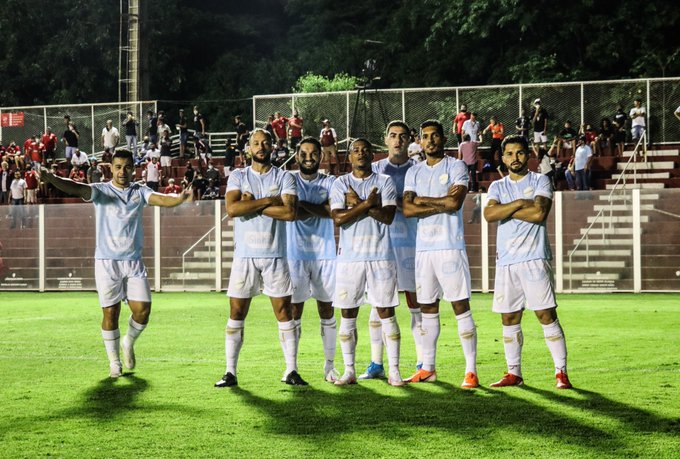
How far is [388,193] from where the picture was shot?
10.8m

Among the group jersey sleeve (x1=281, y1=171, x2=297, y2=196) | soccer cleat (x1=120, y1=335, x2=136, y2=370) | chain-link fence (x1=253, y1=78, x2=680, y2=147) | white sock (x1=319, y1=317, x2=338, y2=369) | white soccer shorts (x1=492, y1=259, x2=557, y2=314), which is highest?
chain-link fence (x1=253, y1=78, x2=680, y2=147)

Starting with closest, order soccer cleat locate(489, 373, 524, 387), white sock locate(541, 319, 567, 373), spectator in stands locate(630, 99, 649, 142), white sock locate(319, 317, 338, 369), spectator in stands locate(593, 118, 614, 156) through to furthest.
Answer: white sock locate(541, 319, 567, 373), soccer cleat locate(489, 373, 524, 387), white sock locate(319, 317, 338, 369), spectator in stands locate(630, 99, 649, 142), spectator in stands locate(593, 118, 614, 156)

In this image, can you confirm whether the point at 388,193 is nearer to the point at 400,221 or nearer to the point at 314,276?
the point at 400,221

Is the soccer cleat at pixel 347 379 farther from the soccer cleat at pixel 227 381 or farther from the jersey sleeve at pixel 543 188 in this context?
the jersey sleeve at pixel 543 188

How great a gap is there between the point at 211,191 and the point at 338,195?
2404 centimetres

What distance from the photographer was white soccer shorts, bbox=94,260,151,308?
1181 centimetres

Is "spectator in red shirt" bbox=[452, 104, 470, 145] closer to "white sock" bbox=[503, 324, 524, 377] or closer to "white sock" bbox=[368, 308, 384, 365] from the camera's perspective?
"white sock" bbox=[368, 308, 384, 365]

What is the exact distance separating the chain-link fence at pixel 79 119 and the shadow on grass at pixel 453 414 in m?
31.6

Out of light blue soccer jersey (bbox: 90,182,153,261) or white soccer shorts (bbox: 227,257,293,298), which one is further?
light blue soccer jersey (bbox: 90,182,153,261)

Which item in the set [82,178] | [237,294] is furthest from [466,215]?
[237,294]

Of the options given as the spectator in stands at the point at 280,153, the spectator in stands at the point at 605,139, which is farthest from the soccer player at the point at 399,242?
the spectator in stands at the point at 280,153

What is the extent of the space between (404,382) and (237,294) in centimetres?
176

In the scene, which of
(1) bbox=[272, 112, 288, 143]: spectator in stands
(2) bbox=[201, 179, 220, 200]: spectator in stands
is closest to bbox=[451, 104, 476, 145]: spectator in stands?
(1) bbox=[272, 112, 288, 143]: spectator in stands

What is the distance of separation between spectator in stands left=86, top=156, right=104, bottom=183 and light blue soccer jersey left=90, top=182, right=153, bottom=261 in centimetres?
2519
